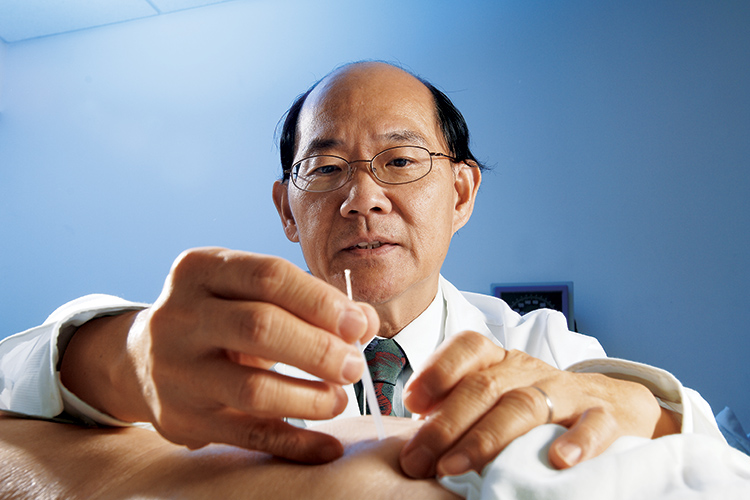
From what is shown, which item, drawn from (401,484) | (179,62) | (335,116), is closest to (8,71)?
(179,62)

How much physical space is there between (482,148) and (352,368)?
6.71 ft

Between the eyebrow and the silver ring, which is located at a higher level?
the eyebrow

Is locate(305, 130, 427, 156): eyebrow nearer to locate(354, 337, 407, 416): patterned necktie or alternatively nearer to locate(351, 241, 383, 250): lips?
locate(351, 241, 383, 250): lips

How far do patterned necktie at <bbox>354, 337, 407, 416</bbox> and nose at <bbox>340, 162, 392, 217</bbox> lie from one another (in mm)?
344

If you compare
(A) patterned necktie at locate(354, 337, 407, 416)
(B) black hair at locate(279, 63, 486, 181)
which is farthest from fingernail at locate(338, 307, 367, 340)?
(B) black hair at locate(279, 63, 486, 181)

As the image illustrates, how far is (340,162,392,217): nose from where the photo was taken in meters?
1.12

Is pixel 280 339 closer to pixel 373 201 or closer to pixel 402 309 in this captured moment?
pixel 373 201

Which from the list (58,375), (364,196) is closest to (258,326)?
(58,375)

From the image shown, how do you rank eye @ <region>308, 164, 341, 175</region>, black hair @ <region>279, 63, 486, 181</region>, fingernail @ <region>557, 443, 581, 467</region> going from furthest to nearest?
black hair @ <region>279, 63, 486, 181</region> < eye @ <region>308, 164, 341, 175</region> < fingernail @ <region>557, 443, 581, 467</region>

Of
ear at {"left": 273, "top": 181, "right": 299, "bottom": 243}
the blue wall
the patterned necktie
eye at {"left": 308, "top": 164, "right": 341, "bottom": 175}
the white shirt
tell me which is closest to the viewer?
the white shirt

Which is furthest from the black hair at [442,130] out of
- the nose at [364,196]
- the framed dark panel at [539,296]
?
the framed dark panel at [539,296]

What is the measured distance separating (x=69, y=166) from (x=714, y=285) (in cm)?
358

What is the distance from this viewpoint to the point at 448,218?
4.24ft

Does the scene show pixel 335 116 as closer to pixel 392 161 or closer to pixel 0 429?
pixel 392 161
